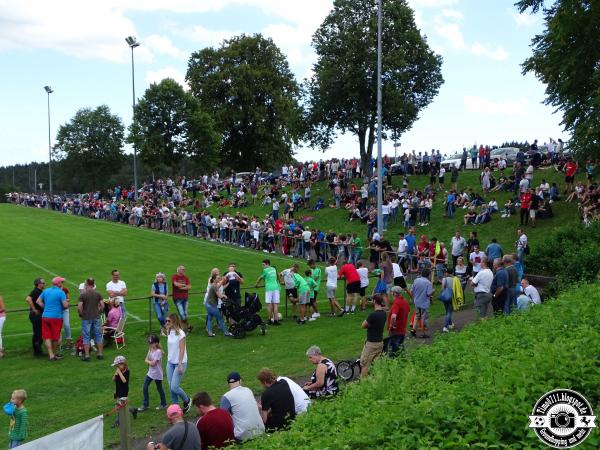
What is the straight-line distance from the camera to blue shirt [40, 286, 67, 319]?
15672mm

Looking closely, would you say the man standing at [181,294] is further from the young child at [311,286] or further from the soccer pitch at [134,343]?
the young child at [311,286]

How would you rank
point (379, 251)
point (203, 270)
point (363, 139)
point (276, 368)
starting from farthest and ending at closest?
point (363, 139)
point (203, 270)
point (379, 251)
point (276, 368)

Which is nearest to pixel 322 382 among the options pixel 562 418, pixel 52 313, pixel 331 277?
pixel 562 418

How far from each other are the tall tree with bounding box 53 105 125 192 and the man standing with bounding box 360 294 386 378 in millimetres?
82160

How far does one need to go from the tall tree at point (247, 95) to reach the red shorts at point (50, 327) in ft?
181

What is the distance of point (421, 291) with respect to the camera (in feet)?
53.6

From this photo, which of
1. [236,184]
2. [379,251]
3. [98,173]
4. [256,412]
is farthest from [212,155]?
[256,412]

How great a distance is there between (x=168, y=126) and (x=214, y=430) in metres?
57.3

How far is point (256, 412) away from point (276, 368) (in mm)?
5526

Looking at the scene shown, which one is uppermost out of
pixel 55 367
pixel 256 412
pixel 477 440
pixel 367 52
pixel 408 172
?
pixel 367 52

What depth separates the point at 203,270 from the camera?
2847cm

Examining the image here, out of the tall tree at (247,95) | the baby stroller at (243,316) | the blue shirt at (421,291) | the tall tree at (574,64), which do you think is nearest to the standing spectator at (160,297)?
the baby stroller at (243,316)

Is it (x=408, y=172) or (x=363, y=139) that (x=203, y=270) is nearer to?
(x=408, y=172)

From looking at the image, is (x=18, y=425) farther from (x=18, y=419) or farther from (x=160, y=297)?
(x=160, y=297)
